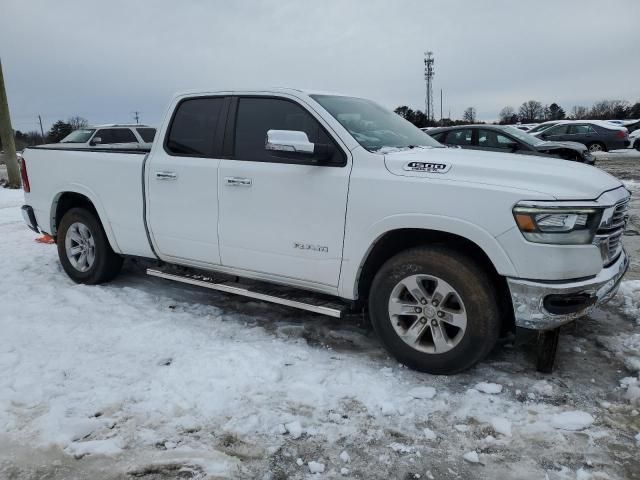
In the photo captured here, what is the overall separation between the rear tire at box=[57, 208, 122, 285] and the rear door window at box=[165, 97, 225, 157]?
1.37 meters

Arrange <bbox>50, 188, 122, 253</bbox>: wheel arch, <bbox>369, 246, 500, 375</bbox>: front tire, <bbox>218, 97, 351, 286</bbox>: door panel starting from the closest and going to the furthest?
<bbox>369, 246, 500, 375</bbox>: front tire < <bbox>218, 97, 351, 286</bbox>: door panel < <bbox>50, 188, 122, 253</bbox>: wheel arch

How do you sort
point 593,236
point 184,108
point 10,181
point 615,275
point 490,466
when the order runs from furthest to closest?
point 10,181 → point 184,108 → point 615,275 → point 593,236 → point 490,466

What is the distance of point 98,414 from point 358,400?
1.55 m

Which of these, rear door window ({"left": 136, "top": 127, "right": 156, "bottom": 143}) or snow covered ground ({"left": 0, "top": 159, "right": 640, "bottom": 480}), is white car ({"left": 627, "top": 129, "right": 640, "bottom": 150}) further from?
snow covered ground ({"left": 0, "top": 159, "right": 640, "bottom": 480})

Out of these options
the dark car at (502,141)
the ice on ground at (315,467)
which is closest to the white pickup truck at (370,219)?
the ice on ground at (315,467)

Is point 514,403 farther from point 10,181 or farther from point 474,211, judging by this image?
point 10,181

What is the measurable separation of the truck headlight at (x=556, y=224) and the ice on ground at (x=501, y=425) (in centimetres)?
104

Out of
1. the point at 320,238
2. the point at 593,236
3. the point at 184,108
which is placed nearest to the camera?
the point at 593,236

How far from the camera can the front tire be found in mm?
3232

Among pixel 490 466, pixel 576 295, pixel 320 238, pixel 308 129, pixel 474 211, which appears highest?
pixel 308 129

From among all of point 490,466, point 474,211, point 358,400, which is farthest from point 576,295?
point 358,400

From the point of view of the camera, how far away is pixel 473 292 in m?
3.22

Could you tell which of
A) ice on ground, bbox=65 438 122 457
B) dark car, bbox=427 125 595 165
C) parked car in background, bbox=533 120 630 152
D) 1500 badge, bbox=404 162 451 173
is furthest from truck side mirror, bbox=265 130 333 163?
parked car in background, bbox=533 120 630 152

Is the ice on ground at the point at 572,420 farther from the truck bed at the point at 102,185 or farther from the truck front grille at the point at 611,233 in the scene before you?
the truck bed at the point at 102,185
